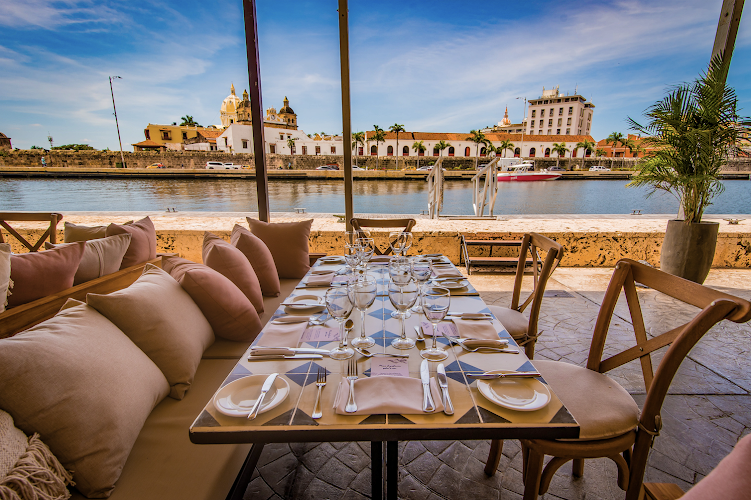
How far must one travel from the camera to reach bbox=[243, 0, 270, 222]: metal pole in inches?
107

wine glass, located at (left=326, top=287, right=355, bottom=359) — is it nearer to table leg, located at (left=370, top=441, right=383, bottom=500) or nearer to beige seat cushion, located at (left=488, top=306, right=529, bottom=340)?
table leg, located at (left=370, top=441, right=383, bottom=500)

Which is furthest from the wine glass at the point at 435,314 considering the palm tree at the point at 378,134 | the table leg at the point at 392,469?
the palm tree at the point at 378,134

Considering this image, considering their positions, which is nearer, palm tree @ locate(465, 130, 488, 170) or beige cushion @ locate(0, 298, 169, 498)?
beige cushion @ locate(0, 298, 169, 498)

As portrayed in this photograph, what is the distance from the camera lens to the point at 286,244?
2.58 meters

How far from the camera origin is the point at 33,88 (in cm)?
2225

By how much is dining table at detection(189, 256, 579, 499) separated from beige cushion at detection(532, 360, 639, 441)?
28 centimetres

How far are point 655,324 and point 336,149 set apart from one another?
44.6m

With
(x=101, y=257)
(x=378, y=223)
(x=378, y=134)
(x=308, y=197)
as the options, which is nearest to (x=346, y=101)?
(x=378, y=223)

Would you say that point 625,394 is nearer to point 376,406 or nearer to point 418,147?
point 376,406

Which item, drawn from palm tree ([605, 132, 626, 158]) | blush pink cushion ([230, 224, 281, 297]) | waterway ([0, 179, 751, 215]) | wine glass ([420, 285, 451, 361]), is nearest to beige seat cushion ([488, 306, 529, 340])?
wine glass ([420, 285, 451, 361])

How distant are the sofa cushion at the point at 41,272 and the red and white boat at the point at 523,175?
36.8m

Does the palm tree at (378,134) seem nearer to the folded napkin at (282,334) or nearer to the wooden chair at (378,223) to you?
the wooden chair at (378,223)

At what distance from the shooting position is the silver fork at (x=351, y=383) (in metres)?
0.70

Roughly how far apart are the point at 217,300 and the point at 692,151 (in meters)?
4.04
